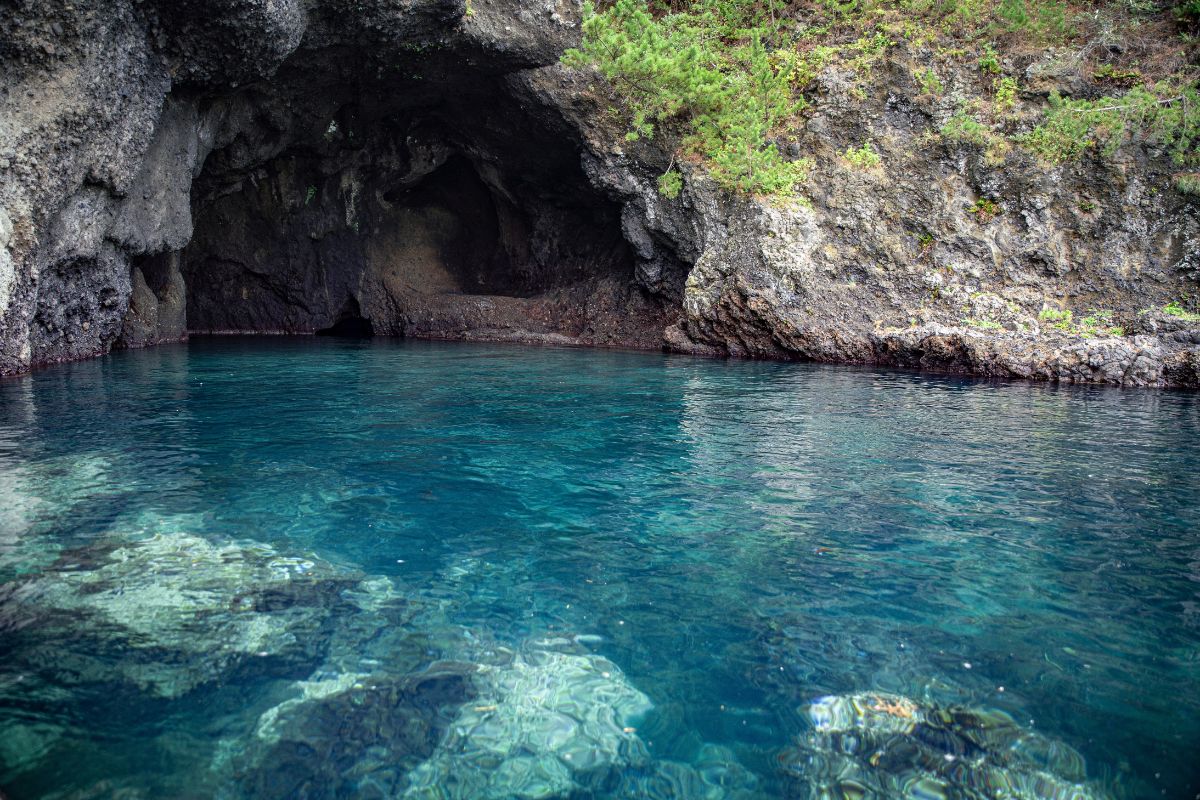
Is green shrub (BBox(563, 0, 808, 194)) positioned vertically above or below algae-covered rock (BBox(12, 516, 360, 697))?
above

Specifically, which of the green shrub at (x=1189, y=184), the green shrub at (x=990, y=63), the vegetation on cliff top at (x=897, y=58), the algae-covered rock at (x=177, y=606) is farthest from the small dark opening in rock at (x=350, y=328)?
the green shrub at (x=1189, y=184)

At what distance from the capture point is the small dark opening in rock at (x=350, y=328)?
22.8m

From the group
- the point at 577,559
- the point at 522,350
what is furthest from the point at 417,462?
the point at 522,350

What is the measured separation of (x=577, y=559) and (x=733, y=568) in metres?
0.82

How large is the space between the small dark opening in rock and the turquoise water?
16.0 m

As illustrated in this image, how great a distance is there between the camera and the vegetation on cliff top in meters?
14.5

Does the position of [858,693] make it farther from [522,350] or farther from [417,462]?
[522,350]

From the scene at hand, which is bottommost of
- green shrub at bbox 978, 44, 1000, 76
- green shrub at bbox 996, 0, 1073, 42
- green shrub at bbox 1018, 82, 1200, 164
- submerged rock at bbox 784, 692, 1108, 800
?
submerged rock at bbox 784, 692, 1108, 800

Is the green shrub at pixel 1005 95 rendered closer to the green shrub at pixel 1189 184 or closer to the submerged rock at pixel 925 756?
the green shrub at pixel 1189 184

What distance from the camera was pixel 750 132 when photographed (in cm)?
1587

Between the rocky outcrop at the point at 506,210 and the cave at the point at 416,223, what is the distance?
0.08 m

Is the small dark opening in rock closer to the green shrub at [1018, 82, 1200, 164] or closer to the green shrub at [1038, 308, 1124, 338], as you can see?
the green shrub at [1038, 308, 1124, 338]

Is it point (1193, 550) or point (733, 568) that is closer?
point (733, 568)

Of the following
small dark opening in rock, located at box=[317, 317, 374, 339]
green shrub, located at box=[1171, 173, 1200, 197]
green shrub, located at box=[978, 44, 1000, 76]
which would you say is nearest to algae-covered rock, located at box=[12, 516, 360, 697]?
green shrub, located at box=[1171, 173, 1200, 197]
